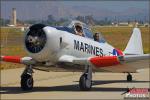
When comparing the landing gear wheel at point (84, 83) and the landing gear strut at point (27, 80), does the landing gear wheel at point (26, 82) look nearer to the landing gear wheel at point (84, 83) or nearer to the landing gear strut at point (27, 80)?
the landing gear strut at point (27, 80)

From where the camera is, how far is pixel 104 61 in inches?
602

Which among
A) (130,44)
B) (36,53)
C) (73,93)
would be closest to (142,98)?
(73,93)

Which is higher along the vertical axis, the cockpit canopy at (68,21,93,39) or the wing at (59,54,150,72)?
the cockpit canopy at (68,21,93,39)

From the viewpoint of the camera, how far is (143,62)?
15.4m

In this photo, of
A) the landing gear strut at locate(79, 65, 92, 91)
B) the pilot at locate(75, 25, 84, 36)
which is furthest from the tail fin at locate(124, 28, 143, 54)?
the landing gear strut at locate(79, 65, 92, 91)

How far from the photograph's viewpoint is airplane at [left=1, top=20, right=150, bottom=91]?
14.6 metres

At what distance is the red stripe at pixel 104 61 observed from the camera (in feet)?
49.9

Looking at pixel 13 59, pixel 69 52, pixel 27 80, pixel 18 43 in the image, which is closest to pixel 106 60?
pixel 69 52

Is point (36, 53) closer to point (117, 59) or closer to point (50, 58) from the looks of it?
point (50, 58)

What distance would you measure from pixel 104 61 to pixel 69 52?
3.65 ft

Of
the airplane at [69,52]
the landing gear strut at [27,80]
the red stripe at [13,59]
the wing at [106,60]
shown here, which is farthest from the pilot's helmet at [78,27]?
the red stripe at [13,59]

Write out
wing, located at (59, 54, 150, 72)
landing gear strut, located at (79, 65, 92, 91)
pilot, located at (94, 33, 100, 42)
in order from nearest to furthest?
wing, located at (59, 54, 150, 72)
landing gear strut, located at (79, 65, 92, 91)
pilot, located at (94, 33, 100, 42)

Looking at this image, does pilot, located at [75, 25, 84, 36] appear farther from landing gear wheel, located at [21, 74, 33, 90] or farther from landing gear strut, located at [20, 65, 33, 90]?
landing gear wheel, located at [21, 74, 33, 90]

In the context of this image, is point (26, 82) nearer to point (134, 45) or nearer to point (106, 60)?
point (106, 60)
